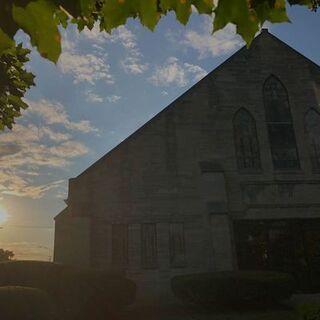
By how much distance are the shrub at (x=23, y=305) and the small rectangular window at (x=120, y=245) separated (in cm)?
640

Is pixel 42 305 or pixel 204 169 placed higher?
pixel 204 169

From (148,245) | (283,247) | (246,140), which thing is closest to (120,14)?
(148,245)

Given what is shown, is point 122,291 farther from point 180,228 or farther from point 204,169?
point 204,169

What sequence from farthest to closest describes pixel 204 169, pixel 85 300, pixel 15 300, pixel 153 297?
pixel 204 169
pixel 153 297
pixel 85 300
pixel 15 300

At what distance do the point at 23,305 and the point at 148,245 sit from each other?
756 centimetres

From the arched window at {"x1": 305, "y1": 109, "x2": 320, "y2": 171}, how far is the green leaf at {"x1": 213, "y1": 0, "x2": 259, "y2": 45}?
17479 millimetres

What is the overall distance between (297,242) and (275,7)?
16.4 metres

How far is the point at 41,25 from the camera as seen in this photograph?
6.17 ft

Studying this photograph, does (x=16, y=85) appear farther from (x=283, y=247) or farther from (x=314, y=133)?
(x=314, y=133)

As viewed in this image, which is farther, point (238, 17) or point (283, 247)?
point (283, 247)

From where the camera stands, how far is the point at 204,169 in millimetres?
17812

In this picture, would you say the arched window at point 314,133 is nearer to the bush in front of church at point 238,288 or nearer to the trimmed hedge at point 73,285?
the bush in front of church at point 238,288

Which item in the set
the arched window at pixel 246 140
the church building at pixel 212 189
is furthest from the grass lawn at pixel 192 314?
the arched window at pixel 246 140

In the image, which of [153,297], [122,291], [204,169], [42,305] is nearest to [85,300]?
[122,291]
